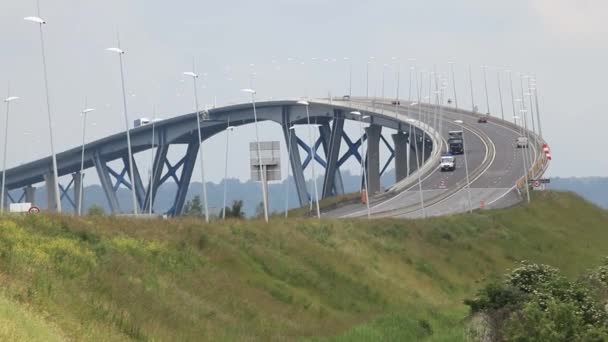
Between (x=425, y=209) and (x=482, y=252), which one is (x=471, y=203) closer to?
(x=425, y=209)

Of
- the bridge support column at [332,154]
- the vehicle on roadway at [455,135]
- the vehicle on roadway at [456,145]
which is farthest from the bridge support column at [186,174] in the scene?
the vehicle on roadway at [456,145]

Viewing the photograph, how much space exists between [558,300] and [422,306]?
61.7ft

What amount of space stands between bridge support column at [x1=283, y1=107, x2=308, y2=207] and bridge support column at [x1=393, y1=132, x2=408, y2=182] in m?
13.7

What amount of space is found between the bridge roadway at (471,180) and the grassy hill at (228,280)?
28194mm

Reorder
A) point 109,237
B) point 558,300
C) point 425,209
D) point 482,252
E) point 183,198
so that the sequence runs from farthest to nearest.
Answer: point 183,198 → point 425,209 → point 482,252 → point 109,237 → point 558,300

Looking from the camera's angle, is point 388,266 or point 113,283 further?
point 388,266

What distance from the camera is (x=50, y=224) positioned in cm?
3769

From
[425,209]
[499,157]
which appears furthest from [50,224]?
[499,157]

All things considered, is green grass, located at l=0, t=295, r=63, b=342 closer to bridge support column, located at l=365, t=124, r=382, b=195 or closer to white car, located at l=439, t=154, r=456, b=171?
white car, located at l=439, t=154, r=456, b=171

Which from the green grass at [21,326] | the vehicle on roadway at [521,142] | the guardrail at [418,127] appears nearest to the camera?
the green grass at [21,326]

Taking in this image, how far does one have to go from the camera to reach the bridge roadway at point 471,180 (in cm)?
10944

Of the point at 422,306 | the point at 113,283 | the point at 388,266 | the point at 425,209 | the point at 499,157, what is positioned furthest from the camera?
the point at 499,157

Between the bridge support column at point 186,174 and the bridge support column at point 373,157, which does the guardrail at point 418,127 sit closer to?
the bridge support column at point 373,157

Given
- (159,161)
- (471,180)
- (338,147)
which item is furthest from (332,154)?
(471,180)
